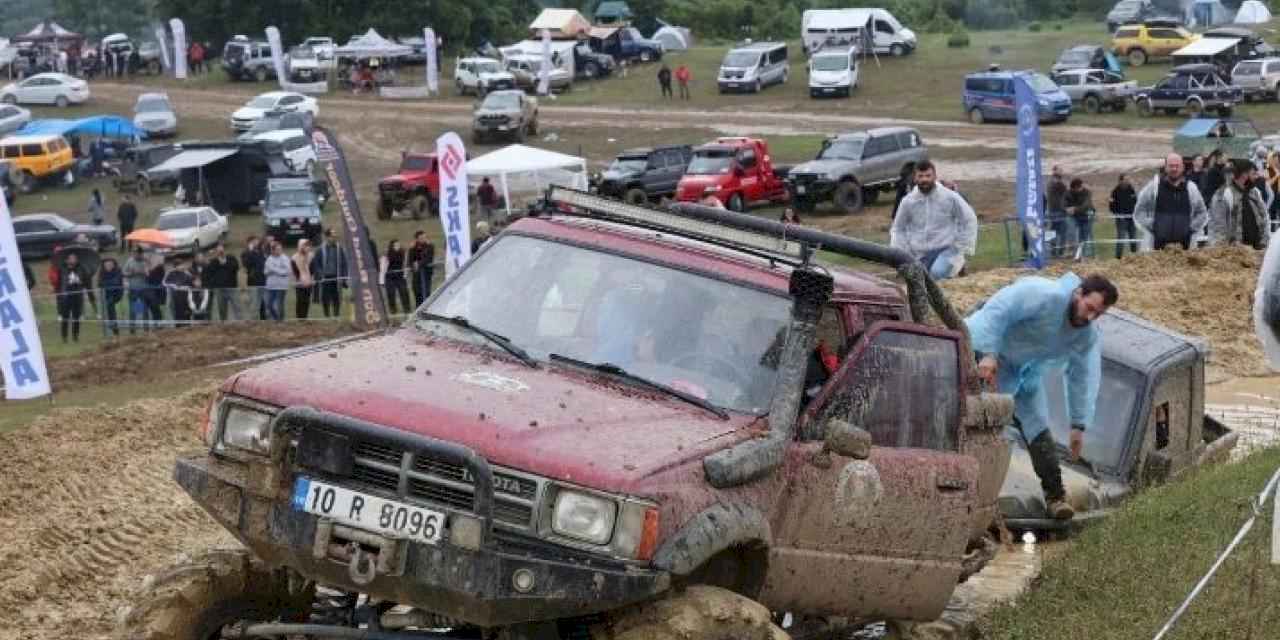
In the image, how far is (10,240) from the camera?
19.6 m

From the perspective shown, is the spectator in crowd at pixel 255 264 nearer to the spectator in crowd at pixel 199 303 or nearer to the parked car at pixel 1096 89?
the spectator in crowd at pixel 199 303

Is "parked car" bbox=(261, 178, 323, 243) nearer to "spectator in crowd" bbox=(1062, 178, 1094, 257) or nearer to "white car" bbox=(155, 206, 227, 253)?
"white car" bbox=(155, 206, 227, 253)

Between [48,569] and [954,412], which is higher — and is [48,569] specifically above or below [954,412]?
below

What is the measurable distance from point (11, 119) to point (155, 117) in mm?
4169

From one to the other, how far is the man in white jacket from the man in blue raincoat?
6.03m

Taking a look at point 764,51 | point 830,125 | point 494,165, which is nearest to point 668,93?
point 764,51

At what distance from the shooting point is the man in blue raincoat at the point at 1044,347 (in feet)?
37.2

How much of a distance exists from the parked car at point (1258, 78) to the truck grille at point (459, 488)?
178 ft

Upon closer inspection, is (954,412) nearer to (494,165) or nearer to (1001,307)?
(1001,307)

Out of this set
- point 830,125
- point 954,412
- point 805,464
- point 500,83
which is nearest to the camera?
point 805,464

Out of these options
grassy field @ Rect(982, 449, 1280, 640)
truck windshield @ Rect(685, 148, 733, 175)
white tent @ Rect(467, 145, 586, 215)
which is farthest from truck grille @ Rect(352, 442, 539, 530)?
truck windshield @ Rect(685, 148, 733, 175)

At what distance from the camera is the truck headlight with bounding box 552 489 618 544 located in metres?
7.21

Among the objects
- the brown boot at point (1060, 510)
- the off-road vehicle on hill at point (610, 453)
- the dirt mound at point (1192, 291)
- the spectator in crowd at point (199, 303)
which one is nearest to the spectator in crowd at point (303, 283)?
the spectator in crowd at point (199, 303)

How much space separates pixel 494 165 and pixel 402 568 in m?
Result: 35.1
